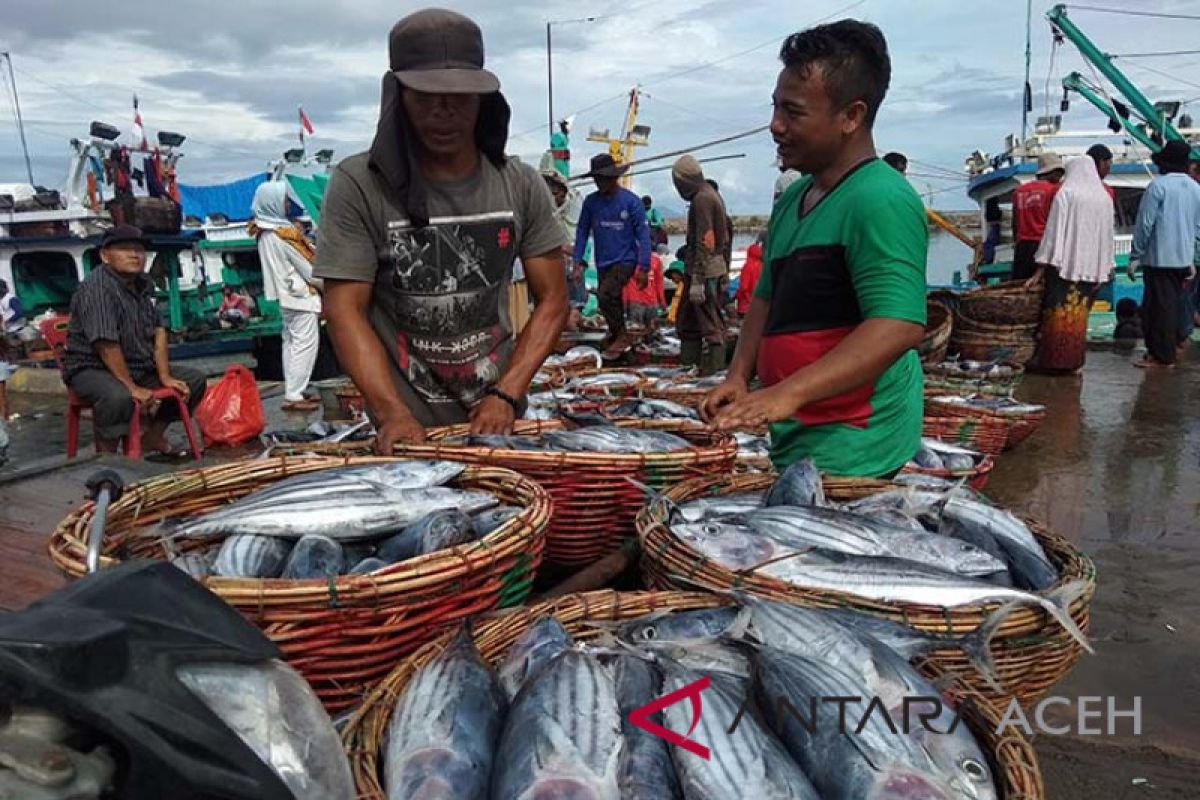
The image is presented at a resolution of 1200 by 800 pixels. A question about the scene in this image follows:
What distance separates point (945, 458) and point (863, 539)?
8.02 ft

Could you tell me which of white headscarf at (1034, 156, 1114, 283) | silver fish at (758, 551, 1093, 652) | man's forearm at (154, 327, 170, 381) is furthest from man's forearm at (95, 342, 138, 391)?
white headscarf at (1034, 156, 1114, 283)

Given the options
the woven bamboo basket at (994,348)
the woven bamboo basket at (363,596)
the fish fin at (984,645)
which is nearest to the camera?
the woven bamboo basket at (363,596)

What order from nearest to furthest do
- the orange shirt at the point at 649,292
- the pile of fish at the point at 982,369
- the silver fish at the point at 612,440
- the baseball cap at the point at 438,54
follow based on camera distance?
1. the baseball cap at the point at 438,54
2. the silver fish at the point at 612,440
3. the pile of fish at the point at 982,369
4. the orange shirt at the point at 649,292

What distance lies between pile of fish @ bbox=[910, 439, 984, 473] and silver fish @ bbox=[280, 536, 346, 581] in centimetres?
283

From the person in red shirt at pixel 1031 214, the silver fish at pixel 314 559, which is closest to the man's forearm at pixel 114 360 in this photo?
the silver fish at pixel 314 559

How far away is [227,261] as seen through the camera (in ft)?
54.0

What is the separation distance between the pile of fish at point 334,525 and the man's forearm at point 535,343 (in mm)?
713

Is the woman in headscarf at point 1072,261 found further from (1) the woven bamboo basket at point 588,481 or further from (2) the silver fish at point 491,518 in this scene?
(2) the silver fish at point 491,518

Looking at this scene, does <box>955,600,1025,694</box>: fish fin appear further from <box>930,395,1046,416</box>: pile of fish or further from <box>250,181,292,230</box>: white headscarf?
<box>250,181,292,230</box>: white headscarf

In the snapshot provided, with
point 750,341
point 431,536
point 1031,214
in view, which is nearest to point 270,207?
point 750,341

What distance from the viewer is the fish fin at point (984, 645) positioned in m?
1.62

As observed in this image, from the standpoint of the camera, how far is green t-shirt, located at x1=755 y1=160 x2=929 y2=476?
6.77 ft

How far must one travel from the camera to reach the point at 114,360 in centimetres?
586

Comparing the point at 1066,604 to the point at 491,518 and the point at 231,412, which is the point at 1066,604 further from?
the point at 231,412
